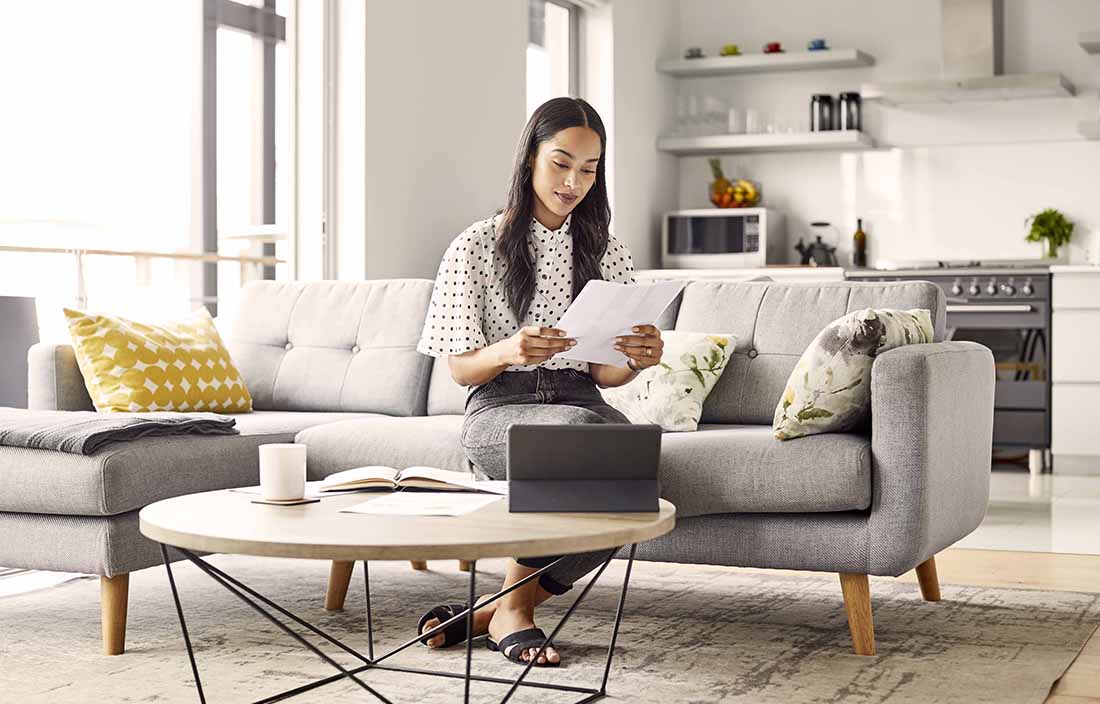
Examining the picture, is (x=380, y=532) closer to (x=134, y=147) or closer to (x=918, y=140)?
(x=134, y=147)

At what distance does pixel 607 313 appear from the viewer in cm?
256

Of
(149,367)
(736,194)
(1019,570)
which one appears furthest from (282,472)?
(736,194)

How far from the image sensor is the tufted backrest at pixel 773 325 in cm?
332

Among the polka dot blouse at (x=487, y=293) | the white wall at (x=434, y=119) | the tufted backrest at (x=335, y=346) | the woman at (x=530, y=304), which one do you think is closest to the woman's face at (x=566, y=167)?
the woman at (x=530, y=304)

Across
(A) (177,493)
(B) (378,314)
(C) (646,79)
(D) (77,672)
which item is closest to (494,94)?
(C) (646,79)

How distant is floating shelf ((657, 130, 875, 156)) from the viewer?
6.81 m

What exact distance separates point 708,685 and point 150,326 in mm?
1886

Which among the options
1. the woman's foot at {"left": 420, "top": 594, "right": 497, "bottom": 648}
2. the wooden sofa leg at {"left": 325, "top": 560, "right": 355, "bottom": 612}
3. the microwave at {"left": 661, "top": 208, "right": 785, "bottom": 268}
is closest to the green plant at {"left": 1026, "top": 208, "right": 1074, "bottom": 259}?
the microwave at {"left": 661, "top": 208, "right": 785, "bottom": 268}

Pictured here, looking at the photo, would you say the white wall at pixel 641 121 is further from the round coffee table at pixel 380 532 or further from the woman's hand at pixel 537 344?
the round coffee table at pixel 380 532

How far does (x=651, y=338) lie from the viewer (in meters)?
2.72

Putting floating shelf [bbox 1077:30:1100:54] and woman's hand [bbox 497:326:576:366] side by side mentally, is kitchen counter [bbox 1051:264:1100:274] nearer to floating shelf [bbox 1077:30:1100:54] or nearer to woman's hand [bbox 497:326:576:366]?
floating shelf [bbox 1077:30:1100:54]

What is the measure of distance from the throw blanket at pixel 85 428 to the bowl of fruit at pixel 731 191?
177 inches

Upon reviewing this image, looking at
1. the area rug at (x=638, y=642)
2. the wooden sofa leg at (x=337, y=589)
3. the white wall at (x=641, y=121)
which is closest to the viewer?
the area rug at (x=638, y=642)

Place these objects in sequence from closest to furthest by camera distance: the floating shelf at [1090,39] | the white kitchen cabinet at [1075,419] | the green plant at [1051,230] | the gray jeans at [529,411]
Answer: the gray jeans at [529,411] → the white kitchen cabinet at [1075,419] → the floating shelf at [1090,39] → the green plant at [1051,230]
